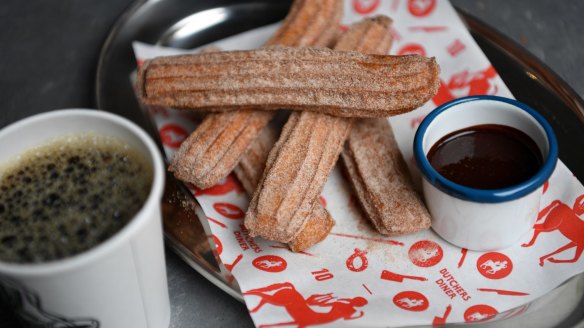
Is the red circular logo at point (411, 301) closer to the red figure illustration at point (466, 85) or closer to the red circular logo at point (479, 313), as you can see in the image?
the red circular logo at point (479, 313)

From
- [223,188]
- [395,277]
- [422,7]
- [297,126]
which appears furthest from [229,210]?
[422,7]

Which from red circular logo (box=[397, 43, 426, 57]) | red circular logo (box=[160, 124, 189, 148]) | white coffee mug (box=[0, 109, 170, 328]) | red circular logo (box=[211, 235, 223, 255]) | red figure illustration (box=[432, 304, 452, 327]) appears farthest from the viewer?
red circular logo (box=[397, 43, 426, 57])

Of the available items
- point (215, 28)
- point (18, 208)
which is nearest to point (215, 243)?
point (18, 208)

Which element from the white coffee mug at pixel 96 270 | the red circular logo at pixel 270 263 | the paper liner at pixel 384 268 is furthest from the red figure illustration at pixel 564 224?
the white coffee mug at pixel 96 270

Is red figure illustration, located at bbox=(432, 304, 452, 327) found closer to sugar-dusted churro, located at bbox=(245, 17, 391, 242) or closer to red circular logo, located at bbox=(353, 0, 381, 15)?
sugar-dusted churro, located at bbox=(245, 17, 391, 242)

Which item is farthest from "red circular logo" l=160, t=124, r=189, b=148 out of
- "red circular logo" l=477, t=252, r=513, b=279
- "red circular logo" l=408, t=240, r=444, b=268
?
"red circular logo" l=477, t=252, r=513, b=279

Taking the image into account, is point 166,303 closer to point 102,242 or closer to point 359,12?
point 102,242
